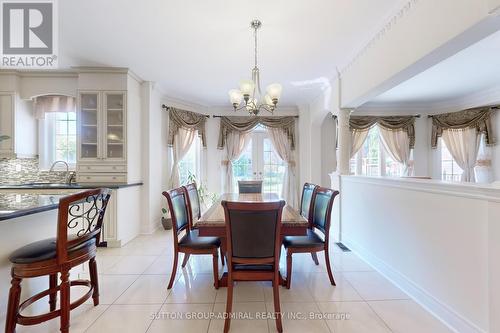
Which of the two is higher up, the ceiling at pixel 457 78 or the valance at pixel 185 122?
the ceiling at pixel 457 78

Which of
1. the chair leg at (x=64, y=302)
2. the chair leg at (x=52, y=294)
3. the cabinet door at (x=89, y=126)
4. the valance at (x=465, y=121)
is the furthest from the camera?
the valance at (x=465, y=121)

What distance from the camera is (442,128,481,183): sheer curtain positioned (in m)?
4.86

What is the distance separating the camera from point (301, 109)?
5484 mm

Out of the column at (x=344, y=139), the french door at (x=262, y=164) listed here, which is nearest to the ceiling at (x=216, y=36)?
the column at (x=344, y=139)

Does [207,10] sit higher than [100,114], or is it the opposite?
[207,10]

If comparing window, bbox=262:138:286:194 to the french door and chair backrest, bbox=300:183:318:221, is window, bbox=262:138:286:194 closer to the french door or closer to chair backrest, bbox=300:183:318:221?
the french door

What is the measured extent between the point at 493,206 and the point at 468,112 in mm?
4699

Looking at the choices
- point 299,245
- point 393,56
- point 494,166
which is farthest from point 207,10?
point 494,166

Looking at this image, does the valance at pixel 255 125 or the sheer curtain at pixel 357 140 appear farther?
the valance at pixel 255 125

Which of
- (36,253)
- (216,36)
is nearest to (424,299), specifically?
(36,253)

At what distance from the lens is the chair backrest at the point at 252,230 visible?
1.69m

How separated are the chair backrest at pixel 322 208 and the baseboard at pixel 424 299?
0.84 meters

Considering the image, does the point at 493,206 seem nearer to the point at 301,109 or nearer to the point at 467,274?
the point at 467,274

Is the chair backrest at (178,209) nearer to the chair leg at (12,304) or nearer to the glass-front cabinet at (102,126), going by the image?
the chair leg at (12,304)
